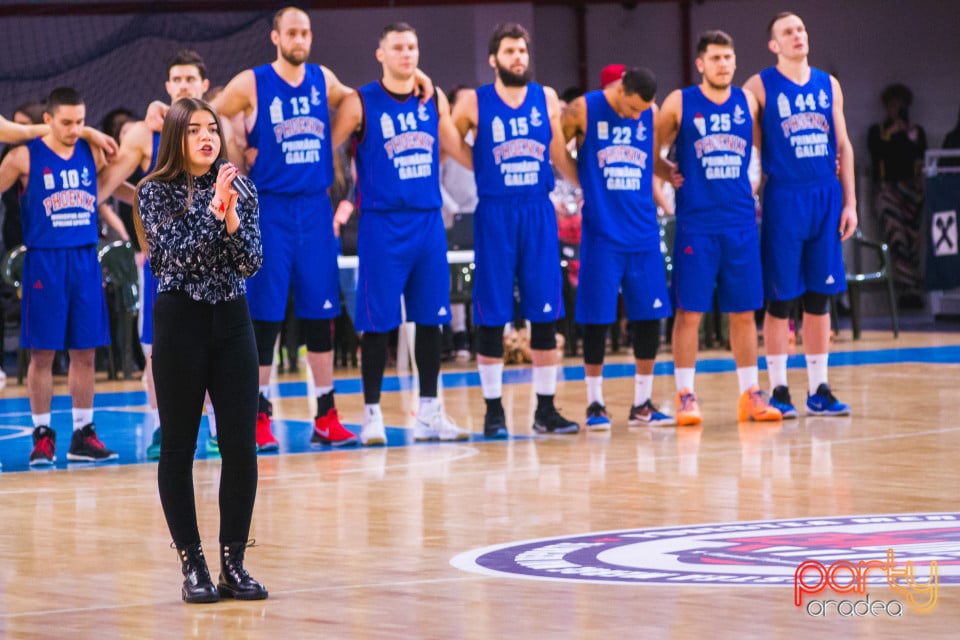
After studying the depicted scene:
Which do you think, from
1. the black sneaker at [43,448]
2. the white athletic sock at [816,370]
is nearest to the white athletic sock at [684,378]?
the white athletic sock at [816,370]

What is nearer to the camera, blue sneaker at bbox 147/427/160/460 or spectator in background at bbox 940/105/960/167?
blue sneaker at bbox 147/427/160/460

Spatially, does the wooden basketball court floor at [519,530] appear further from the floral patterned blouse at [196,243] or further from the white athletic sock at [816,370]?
the floral patterned blouse at [196,243]

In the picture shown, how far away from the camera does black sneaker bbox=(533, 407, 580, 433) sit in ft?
28.7

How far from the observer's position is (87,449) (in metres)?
8.16

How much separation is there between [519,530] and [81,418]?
10.6 feet

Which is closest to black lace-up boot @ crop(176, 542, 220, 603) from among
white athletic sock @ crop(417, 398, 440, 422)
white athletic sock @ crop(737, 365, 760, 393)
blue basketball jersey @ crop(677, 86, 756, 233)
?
white athletic sock @ crop(417, 398, 440, 422)

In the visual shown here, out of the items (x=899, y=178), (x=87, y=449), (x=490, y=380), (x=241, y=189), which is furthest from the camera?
(x=899, y=178)

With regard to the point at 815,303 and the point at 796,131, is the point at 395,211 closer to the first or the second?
the point at 796,131

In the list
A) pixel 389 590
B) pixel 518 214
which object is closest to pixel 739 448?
pixel 518 214

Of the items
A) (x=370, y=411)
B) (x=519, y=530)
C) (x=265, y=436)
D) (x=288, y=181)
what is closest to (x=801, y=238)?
(x=370, y=411)

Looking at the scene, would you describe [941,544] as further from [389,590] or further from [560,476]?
[560,476]

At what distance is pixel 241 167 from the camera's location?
849 centimetres

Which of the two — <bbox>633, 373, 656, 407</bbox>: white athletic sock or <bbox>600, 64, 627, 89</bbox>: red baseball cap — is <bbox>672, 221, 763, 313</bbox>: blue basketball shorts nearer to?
<bbox>633, 373, 656, 407</bbox>: white athletic sock

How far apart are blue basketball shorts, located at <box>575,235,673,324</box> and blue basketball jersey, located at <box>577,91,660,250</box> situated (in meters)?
0.06
